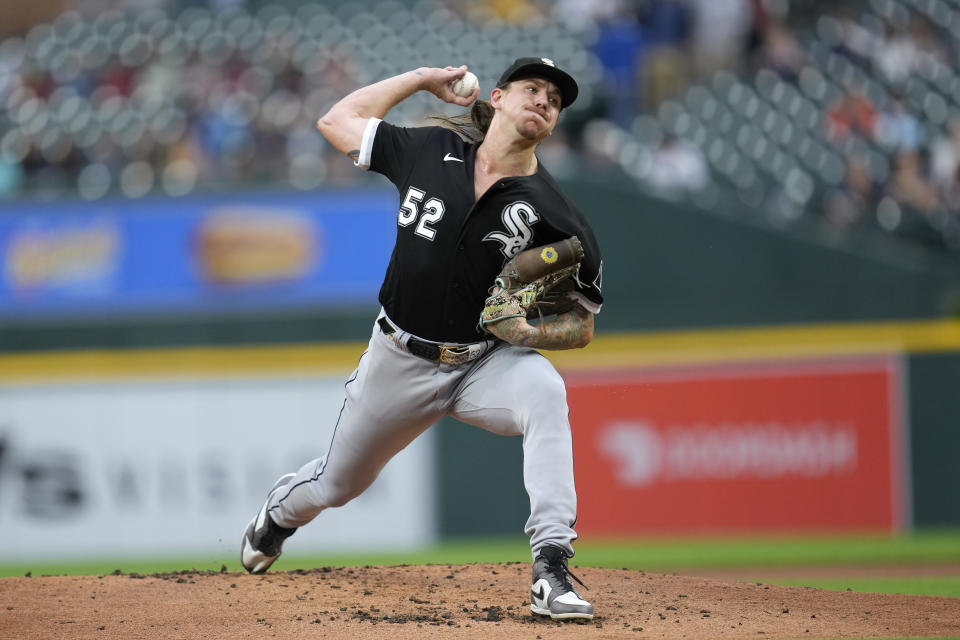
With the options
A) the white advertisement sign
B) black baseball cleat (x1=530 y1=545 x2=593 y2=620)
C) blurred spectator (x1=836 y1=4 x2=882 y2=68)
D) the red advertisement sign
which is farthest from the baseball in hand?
blurred spectator (x1=836 y1=4 x2=882 y2=68)

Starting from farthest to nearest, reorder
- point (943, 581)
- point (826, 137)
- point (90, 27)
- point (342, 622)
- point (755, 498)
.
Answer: point (90, 27) < point (826, 137) < point (755, 498) < point (943, 581) < point (342, 622)

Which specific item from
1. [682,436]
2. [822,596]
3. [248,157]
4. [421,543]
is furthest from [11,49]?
[822,596]

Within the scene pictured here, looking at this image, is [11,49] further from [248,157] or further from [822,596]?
[822,596]

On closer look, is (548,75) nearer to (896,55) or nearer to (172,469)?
(172,469)

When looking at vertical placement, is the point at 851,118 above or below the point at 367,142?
above

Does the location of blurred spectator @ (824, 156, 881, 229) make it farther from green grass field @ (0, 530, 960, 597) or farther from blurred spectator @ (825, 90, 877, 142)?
green grass field @ (0, 530, 960, 597)

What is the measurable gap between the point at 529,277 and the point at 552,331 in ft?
0.74

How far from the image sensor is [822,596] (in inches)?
193

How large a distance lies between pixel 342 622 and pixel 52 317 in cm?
786

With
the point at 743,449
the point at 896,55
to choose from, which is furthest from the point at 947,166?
the point at 743,449

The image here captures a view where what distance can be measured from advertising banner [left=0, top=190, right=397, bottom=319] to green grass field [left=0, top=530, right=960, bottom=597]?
2822 millimetres

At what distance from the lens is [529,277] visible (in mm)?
4289

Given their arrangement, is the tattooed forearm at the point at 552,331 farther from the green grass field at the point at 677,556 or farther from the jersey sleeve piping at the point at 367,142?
the green grass field at the point at 677,556

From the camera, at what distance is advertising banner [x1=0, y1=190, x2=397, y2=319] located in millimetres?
11109
